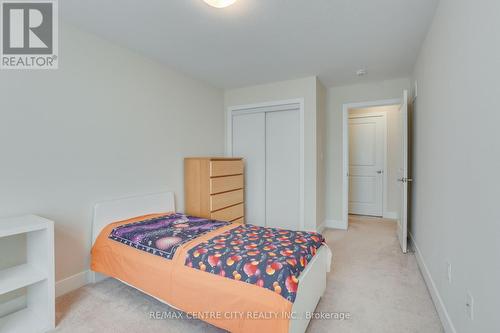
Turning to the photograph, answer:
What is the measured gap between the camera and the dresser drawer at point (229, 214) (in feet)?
10.1


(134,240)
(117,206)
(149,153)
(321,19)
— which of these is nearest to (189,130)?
(149,153)

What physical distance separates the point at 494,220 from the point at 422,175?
1.60 meters

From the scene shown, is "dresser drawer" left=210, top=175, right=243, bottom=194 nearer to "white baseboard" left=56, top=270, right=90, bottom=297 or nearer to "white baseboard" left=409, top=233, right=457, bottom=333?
"white baseboard" left=56, top=270, right=90, bottom=297

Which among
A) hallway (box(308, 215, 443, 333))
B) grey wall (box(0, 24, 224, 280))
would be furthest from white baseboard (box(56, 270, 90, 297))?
hallway (box(308, 215, 443, 333))

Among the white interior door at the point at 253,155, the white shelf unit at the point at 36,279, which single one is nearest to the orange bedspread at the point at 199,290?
the white shelf unit at the point at 36,279

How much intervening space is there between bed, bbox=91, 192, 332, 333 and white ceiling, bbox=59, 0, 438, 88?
5.38 ft

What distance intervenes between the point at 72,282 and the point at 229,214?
1797 millimetres

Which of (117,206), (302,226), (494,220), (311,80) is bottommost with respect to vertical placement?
(302,226)

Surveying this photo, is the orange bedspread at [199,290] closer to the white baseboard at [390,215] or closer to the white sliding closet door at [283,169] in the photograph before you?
the white sliding closet door at [283,169]

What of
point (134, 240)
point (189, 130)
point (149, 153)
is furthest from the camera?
point (189, 130)

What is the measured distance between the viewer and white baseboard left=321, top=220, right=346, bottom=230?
3932 mm

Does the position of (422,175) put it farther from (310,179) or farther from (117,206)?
(117,206)

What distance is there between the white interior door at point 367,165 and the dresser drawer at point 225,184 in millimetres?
2745

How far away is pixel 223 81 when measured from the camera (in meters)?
3.61
